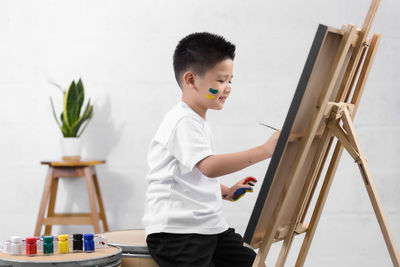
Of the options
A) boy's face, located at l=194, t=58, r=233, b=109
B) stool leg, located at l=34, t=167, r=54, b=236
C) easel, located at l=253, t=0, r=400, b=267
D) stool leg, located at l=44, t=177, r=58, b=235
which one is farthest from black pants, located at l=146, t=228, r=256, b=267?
stool leg, located at l=44, t=177, r=58, b=235

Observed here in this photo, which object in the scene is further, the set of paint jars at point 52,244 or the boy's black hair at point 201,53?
the boy's black hair at point 201,53

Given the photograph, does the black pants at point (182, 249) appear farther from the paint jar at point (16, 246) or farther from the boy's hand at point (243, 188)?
the paint jar at point (16, 246)

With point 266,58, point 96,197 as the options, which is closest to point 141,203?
point 96,197

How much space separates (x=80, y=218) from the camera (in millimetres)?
3021

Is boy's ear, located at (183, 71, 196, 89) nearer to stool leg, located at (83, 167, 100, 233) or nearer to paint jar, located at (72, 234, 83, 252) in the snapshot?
paint jar, located at (72, 234, 83, 252)

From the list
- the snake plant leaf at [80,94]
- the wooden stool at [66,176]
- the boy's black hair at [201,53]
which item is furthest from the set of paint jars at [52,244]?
the snake plant leaf at [80,94]

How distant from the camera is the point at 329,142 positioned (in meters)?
1.65

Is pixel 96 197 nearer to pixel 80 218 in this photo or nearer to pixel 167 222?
pixel 80 218

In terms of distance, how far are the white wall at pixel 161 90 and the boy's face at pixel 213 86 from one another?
5.19 feet

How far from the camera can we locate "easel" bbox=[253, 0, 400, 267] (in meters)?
1.37

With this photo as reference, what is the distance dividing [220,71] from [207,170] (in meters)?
0.33

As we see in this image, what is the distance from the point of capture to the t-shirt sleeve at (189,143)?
1473 millimetres

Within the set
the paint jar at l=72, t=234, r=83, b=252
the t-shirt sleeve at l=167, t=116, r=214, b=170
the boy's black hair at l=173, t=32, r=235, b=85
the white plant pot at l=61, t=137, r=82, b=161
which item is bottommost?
the white plant pot at l=61, t=137, r=82, b=161

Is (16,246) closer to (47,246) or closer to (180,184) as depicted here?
(47,246)
